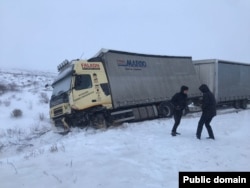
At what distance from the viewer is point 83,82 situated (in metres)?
16.5

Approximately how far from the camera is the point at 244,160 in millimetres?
8922

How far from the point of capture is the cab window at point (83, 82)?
16.2 meters

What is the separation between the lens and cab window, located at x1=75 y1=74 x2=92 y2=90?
53.3 feet

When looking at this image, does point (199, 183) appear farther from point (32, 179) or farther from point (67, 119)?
point (67, 119)

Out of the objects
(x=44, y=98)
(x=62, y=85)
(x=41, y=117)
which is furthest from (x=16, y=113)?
(x=62, y=85)

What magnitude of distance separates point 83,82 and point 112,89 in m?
1.64

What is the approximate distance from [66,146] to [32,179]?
3458mm

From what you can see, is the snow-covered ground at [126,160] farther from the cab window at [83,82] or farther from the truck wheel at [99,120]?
the cab window at [83,82]

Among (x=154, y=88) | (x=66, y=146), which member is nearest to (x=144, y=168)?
(x=66, y=146)

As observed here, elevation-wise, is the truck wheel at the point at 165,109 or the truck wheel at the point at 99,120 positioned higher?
the truck wheel at the point at 165,109

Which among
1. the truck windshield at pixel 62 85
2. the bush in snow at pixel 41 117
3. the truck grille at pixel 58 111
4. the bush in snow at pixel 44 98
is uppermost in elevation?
the truck windshield at pixel 62 85

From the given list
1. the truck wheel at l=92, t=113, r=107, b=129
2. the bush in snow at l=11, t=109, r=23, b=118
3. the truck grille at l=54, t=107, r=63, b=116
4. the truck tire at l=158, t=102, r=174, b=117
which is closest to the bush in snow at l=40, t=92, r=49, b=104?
the bush in snow at l=11, t=109, r=23, b=118

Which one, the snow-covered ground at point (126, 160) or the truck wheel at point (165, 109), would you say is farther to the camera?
the truck wheel at point (165, 109)

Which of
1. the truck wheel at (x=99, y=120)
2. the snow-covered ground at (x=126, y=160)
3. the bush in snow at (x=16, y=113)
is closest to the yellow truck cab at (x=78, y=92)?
the truck wheel at (x=99, y=120)
